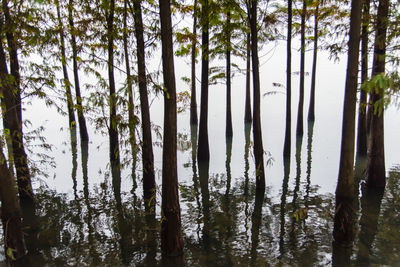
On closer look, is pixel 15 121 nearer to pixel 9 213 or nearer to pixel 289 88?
pixel 9 213

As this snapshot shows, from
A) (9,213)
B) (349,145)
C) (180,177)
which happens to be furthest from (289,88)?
(9,213)

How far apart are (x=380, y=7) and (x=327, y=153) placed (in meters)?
7.69

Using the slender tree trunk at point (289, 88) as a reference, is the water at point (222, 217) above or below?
below

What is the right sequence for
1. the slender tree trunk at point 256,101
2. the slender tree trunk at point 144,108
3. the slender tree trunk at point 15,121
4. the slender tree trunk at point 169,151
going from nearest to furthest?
the slender tree trunk at point 169,151
the slender tree trunk at point 15,121
the slender tree trunk at point 144,108
the slender tree trunk at point 256,101

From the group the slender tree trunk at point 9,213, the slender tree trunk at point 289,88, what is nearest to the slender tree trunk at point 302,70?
the slender tree trunk at point 289,88

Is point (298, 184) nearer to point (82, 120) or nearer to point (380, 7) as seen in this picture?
point (380, 7)

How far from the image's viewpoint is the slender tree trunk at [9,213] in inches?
228

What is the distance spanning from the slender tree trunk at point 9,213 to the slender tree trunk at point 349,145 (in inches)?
269

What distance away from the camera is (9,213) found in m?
5.91

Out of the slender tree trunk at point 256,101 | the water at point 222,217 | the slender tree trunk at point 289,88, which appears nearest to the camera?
the water at point 222,217

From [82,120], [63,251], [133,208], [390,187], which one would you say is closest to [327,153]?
[390,187]

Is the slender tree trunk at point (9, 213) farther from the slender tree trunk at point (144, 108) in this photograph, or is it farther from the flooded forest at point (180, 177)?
the slender tree trunk at point (144, 108)

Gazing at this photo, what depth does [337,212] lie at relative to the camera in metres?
6.34

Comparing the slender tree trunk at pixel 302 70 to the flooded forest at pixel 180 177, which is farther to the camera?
the slender tree trunk at pixel 302 70
